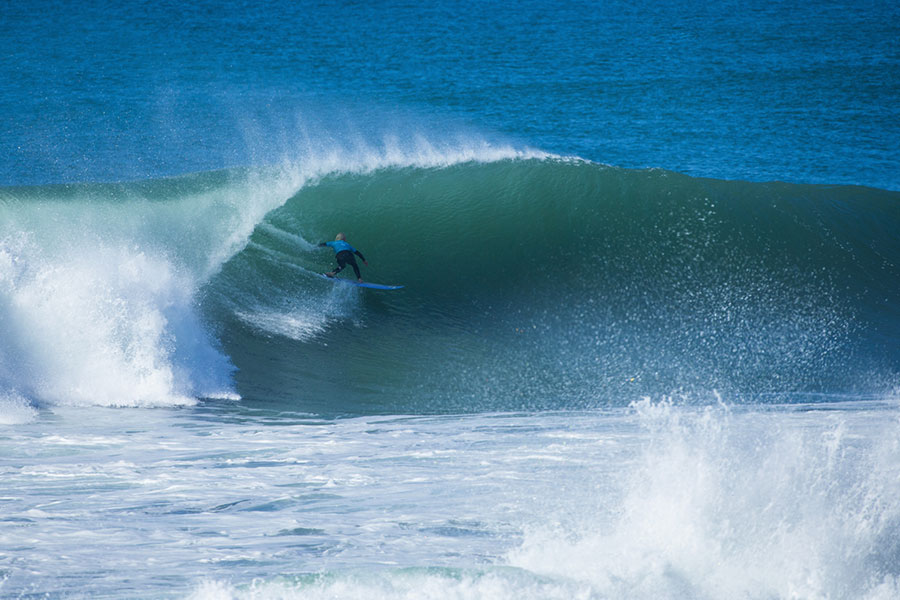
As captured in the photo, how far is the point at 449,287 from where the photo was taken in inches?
398

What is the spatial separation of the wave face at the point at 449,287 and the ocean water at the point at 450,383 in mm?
48

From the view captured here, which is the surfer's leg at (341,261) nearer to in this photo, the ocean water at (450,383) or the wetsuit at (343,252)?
the wetsuit at (343,252)

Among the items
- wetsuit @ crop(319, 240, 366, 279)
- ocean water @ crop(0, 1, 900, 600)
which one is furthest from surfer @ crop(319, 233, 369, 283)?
ocean water @ crop(0, 1, 900, 600)

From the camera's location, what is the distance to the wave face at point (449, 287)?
720 centimetres

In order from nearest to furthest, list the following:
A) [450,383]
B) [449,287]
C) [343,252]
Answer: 1. [450,383]
2. [343,252]
3. [449,287]

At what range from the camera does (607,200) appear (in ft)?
39.8

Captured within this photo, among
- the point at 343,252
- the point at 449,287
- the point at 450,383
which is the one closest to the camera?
the point at 450,383

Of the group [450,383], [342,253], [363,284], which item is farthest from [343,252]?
[450,383]

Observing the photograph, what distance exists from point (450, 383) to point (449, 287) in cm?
278

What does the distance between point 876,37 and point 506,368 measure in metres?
36.0

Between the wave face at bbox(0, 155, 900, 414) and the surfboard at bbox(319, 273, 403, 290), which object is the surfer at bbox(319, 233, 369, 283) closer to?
the surfboard at bbox(319, 273, 403, 290)

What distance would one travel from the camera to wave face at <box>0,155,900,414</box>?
7.20 m

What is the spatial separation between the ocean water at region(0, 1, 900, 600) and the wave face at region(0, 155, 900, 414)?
0.16ft

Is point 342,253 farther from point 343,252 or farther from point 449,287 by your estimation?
point 449,287
